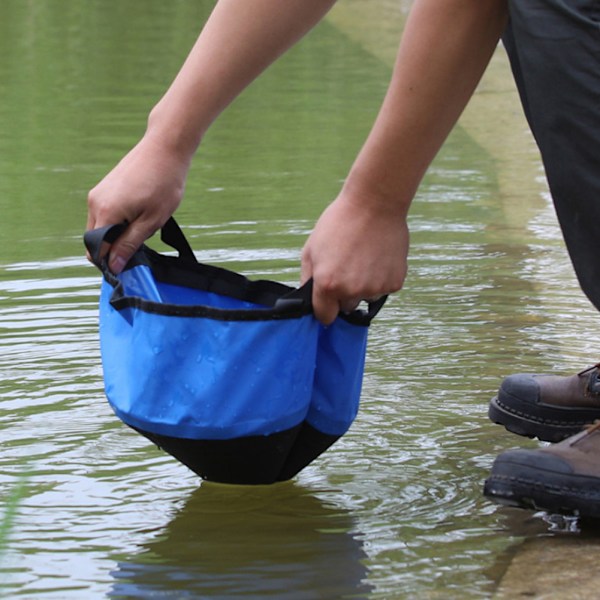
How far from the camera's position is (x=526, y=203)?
4867 mm

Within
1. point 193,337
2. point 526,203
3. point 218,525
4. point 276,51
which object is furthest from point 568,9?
point 526,203

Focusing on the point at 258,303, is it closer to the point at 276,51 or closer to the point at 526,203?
the point at 276,51

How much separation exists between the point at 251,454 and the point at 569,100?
68cm

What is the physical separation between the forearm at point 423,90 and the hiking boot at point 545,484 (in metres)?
0.42

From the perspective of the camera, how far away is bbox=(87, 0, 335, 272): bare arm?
229 cm

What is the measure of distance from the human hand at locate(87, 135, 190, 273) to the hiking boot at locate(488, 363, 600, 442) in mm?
660

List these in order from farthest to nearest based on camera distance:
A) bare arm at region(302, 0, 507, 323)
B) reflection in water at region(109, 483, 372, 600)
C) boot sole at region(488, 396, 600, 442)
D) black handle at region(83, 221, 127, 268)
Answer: boot sole at region(488, 396, 600, 442) < black handle at region(83, 221, 127, 268) < bare arm at region(302, 0, 507, 323) < reflection in water at region(109, 483, 372, 600)

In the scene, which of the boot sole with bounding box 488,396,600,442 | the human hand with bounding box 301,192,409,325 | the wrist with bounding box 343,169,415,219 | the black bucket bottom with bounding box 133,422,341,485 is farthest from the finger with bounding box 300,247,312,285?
the boot sole with bounding box 488,396,600,442

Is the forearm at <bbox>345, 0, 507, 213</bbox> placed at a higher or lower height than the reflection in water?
higher

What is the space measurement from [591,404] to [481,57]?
709mm

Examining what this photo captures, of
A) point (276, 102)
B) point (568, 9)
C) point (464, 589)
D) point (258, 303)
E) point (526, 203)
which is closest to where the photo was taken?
point (464, 589)

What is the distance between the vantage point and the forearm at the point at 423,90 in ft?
6.75

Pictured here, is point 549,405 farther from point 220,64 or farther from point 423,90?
point 220,64

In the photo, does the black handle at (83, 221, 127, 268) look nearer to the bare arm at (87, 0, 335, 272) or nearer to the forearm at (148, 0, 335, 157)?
the bare arm at (87, 0, 335, 272)
